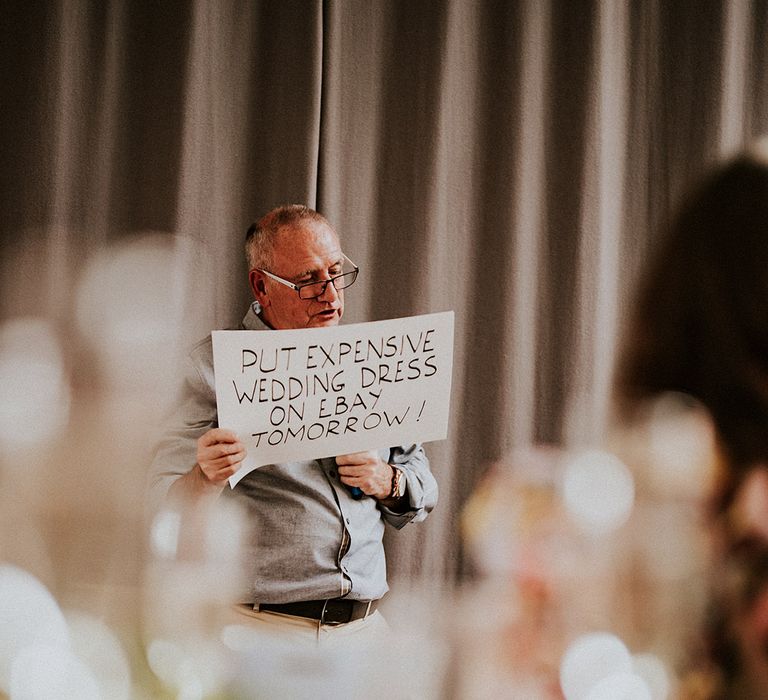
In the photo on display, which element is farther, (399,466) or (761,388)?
(399,466)

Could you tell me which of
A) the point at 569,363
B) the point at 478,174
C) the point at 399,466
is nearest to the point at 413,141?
the point at 478,174

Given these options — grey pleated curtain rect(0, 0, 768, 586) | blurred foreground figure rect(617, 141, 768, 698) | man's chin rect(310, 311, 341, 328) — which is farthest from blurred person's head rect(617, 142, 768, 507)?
grey pleated curtain rect(0, 0, 768, 586)

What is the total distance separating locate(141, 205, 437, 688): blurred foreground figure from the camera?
1125 mm

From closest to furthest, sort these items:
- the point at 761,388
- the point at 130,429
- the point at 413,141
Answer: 1. the point at 761,388
2. the point at 130,429
3. the point at 413,141

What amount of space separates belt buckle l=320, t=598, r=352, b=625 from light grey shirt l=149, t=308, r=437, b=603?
2 cm

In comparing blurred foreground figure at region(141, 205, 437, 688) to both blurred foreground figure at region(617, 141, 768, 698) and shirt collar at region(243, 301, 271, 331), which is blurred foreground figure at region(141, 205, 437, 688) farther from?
blurred foreground figure at region(617, 141, 768, 698)

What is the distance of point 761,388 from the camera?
44 centimetres

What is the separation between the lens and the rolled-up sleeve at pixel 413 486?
1.19 meters

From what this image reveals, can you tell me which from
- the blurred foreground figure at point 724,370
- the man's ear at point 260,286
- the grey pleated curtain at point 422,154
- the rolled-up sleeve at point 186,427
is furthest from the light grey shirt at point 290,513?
the blurred foreground figure at point 724,370

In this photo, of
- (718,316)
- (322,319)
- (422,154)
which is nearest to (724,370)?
(718,316)

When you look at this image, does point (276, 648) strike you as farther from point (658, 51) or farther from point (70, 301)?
point (658, 51)

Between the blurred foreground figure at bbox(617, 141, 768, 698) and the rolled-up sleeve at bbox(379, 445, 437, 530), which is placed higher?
the blurred foreground figure at bbox(617, 141, 768, 698)

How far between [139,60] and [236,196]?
1.21ft

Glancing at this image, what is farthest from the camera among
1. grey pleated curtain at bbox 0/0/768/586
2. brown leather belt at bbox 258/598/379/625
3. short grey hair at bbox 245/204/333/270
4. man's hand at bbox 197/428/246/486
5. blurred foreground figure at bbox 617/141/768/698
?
grey pleated curtain at bbox 0/0/768/586
